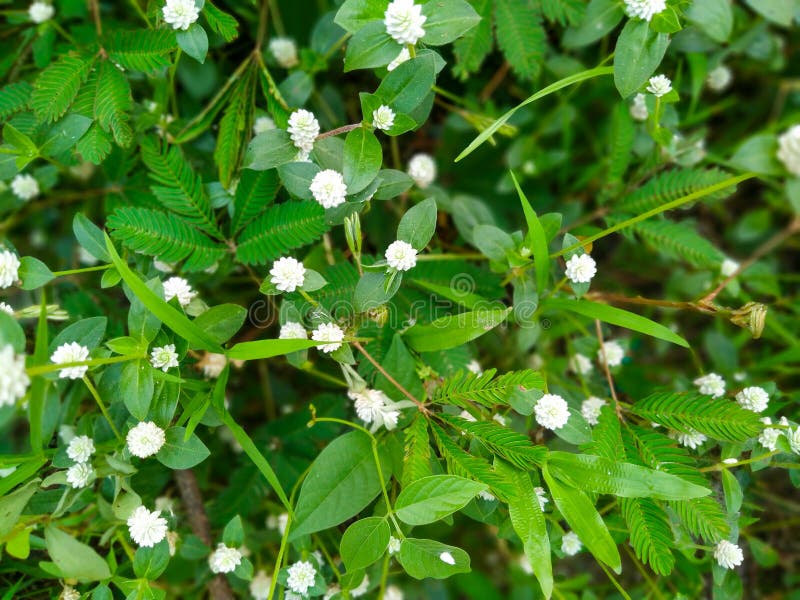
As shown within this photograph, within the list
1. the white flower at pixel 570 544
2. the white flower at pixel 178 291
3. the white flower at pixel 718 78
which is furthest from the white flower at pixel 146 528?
the white flower at pixel 718 78

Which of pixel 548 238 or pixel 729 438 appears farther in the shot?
pixel 548 238

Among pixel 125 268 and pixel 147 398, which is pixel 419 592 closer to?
pixel 147 398

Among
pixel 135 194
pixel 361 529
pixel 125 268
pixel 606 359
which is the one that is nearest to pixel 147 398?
pixel 125 268

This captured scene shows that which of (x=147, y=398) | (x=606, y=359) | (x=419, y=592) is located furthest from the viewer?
(x=419, y=592)

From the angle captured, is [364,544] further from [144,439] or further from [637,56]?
[637,56]

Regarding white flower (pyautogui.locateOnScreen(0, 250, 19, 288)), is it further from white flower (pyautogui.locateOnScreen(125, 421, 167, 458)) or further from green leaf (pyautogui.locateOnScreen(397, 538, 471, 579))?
green leaf (pyautogui.locateOnScreen(397, 538, 471, 579))

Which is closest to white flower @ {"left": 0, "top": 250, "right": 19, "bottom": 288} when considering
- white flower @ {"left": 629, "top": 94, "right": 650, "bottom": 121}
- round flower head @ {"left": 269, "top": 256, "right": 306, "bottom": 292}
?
round flower head @ {"left": 269, "top": 256, "right": 306, "bottom": 292}
